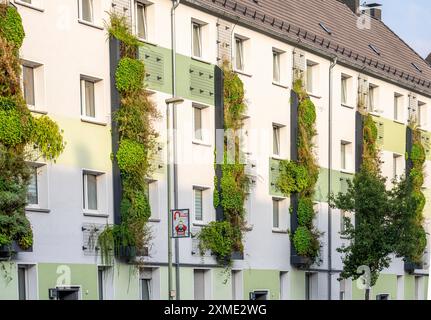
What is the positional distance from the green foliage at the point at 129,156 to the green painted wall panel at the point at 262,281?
7.69m

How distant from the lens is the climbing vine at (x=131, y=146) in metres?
29.6

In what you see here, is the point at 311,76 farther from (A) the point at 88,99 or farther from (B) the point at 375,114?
(A) the point at 88,99

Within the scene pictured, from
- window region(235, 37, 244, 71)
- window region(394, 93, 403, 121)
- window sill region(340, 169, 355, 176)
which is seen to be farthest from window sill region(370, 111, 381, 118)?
window region(235, 37, 244, 71)

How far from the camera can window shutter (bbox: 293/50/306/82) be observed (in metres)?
40.5

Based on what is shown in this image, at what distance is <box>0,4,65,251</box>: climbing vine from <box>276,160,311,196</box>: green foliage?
47.9 ft

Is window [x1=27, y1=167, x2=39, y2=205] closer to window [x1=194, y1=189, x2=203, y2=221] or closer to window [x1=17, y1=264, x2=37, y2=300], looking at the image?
window [x1=17, y1=264, x2=37, y2=300]

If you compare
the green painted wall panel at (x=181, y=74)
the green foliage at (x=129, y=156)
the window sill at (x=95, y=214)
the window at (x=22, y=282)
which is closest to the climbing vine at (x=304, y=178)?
the green painted wall panel at (x=181, y=74)

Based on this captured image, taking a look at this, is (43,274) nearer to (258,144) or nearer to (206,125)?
(206,125)

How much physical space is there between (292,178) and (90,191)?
40.7 ft

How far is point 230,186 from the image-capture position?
116 ft

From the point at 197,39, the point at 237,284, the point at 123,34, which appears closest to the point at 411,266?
the point at 237,284

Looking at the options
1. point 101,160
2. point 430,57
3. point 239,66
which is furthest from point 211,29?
point 430,57

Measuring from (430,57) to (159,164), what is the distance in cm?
3534

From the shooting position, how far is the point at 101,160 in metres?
29.4
